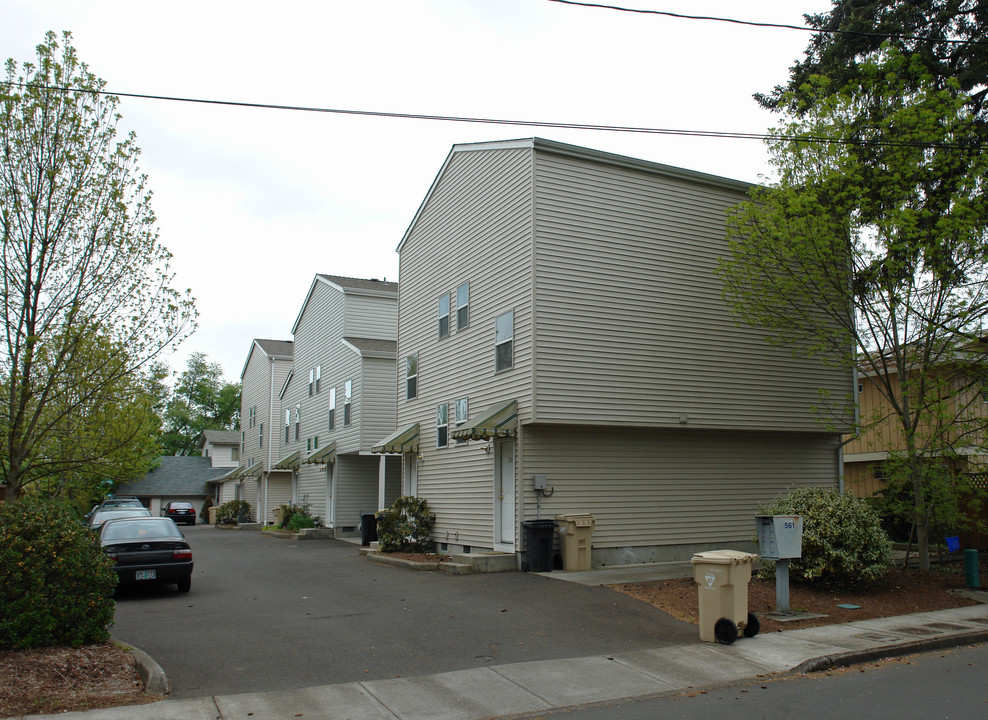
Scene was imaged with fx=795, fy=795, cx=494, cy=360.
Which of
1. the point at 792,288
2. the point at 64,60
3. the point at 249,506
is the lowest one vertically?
the point at 249,506

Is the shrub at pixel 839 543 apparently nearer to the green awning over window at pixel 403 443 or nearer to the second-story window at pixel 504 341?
the second-story window at pixel 504 341

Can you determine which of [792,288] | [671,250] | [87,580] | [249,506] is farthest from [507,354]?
[249,506]

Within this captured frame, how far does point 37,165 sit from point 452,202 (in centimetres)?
1107

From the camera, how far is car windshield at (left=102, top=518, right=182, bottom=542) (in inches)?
559

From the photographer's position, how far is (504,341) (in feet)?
56.1

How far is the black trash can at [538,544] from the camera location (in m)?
15.4

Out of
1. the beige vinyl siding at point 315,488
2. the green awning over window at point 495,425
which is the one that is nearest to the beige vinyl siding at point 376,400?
the beige vinyl siding at point 315,488

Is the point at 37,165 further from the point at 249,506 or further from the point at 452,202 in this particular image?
the point at 249,506

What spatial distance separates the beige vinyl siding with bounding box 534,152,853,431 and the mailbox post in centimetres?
542

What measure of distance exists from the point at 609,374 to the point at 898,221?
6.00 m

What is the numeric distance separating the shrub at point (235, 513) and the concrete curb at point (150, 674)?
3480 centimetres

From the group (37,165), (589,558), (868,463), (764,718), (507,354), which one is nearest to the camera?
(764,718)

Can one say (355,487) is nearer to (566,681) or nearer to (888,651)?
(566,681)

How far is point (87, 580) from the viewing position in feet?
28.7
